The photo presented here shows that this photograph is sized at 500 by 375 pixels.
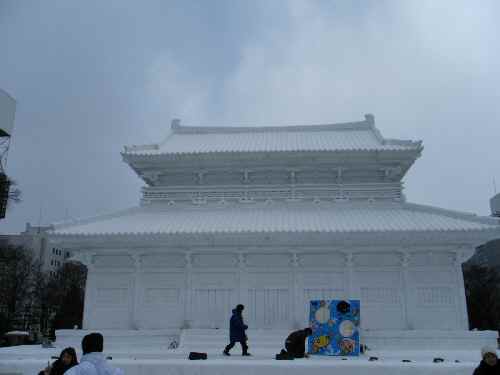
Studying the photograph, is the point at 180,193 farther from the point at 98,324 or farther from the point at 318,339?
the point at 318,339

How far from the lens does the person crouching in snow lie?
560 centimetres

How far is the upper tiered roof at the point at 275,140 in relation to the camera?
23.0m

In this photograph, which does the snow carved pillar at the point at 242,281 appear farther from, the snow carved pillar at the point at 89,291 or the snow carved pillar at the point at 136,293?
the snow carved pillar at the point at 89,291

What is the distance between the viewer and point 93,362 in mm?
5730

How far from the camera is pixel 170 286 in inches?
801

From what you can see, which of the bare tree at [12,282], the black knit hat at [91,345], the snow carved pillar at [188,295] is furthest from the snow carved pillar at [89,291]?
the bare tree at [12,282]

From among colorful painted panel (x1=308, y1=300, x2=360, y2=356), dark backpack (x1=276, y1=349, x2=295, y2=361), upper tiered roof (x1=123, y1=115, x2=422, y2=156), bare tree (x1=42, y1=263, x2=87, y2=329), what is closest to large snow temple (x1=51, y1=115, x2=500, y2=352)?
upper tiered roof (x1=123, y1=115, x2=422, y2=156)

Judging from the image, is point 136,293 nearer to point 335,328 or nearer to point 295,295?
point 295,295

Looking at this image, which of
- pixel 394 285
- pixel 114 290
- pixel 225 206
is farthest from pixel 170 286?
pixel 394 285

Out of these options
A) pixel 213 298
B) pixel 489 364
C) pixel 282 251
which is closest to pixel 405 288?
pixel 282 251

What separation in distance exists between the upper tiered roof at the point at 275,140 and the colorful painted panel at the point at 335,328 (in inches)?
391

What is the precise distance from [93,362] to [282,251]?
583 inches

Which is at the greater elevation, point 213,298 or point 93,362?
point 213,298

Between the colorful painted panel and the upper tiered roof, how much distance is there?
994 centimetres
